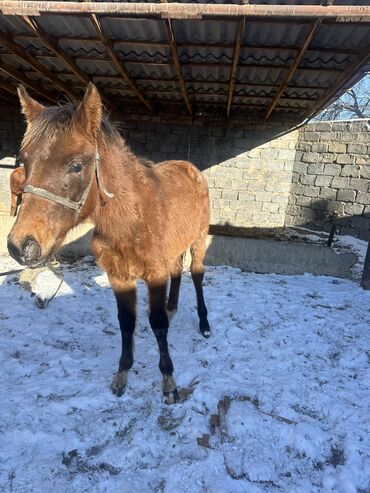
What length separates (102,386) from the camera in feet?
8.32

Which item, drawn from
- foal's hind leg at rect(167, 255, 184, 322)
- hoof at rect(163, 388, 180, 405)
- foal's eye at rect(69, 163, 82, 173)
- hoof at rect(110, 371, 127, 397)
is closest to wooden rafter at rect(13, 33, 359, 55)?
foal's hind leg at rect(167, 255, 184, 322)

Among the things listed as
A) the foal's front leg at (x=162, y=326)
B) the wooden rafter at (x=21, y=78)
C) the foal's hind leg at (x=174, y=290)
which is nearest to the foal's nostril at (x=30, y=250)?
the foal's front leg at (x=162, y=326)

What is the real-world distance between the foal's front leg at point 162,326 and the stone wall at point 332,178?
7611 mm

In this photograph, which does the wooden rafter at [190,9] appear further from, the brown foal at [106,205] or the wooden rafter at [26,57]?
the wooden rafter at [26,57]

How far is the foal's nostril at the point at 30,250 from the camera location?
4.95 feet

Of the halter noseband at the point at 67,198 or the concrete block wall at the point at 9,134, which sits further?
the concrete block wall at the point at 9,134

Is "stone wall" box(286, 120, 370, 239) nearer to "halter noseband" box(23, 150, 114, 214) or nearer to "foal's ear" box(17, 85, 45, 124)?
"halter noseband" box(23, 150, 114, 214)

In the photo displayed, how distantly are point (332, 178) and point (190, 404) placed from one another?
8.50 metres

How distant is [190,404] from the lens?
2.38 meters

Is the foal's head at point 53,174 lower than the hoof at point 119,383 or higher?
higher

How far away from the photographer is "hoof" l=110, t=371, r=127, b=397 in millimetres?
2457

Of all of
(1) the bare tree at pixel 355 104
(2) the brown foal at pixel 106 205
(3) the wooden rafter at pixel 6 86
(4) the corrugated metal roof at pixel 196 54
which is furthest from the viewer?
(1) the bare tree at pixel 355 104

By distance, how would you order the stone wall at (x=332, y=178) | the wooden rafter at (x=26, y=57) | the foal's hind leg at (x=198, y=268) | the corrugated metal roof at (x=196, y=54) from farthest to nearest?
the stone wall at (x=332, y=178) → the wooden rafter at (x=26, y=57) → the corrugated metal roof at (x=196, y=54) → the foal's hind leg at (x=198, y=268)

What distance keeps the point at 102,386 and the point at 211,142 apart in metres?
8.68
